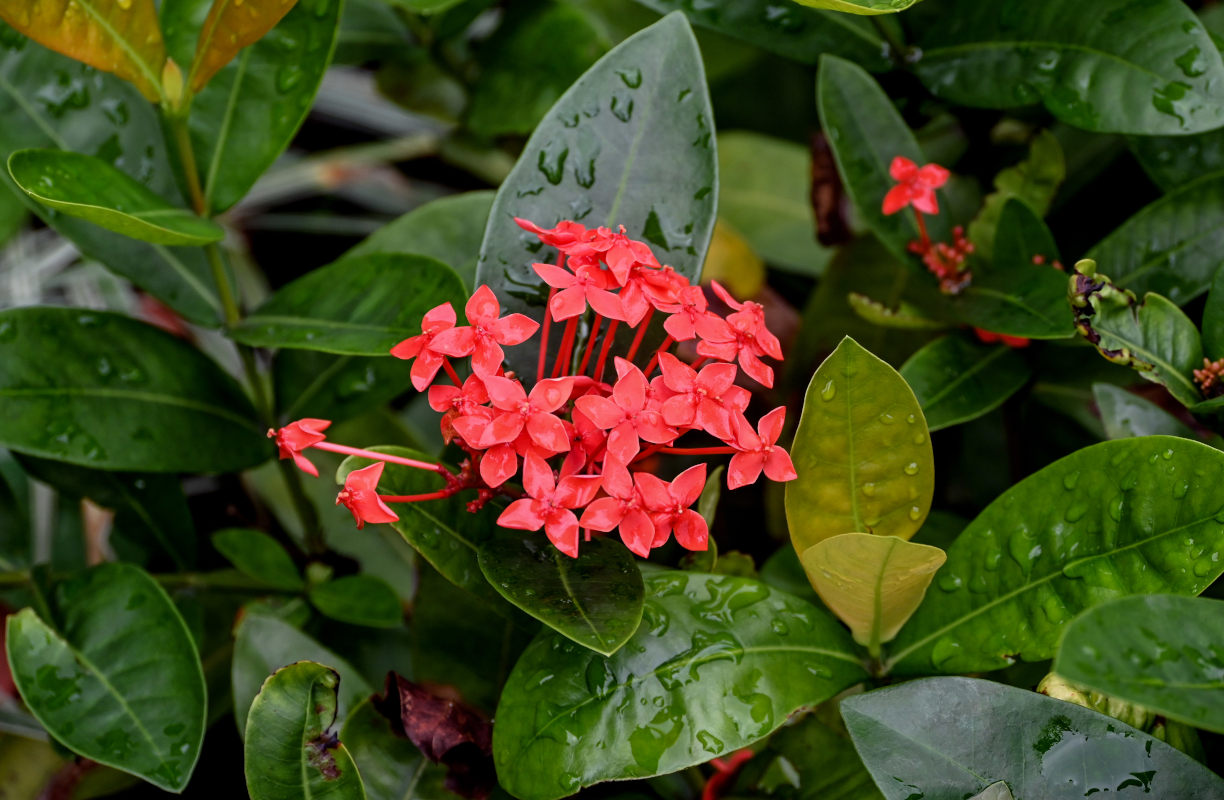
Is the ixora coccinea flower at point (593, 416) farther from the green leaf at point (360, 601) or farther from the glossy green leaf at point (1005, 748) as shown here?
the green leaf at point (360, 601)

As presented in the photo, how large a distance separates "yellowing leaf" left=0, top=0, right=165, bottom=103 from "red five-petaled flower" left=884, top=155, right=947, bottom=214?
75 centimetres

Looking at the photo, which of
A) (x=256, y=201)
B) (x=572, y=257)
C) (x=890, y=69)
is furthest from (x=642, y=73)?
(x=256, y=201)

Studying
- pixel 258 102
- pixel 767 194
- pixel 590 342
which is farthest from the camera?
pixel 767 194

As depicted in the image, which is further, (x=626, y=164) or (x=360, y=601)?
(x=360, y=601)

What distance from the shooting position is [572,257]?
2.57 feet

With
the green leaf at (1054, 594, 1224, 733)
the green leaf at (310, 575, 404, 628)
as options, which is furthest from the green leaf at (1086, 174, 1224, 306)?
the green leaf at (310, 575, 404, 628)

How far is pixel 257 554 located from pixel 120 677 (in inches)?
7.5

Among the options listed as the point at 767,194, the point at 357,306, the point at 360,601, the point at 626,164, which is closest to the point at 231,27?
the point at 357,306

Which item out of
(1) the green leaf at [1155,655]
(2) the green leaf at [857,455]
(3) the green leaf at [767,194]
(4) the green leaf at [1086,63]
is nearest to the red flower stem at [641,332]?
(2) the green leaf at [857,455]

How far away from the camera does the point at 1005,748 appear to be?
0.77 m

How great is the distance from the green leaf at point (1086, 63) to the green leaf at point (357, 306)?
26.0 inches

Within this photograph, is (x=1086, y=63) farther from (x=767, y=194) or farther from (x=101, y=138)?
(x=101, y=138)

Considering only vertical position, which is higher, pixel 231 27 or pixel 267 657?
pixel 231 27

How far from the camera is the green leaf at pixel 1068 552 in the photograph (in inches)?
29.3
